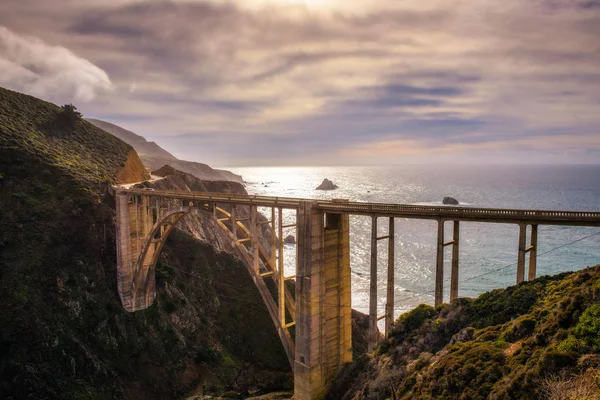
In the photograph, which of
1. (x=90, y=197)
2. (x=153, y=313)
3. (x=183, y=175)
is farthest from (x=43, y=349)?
(x=183, y=175)

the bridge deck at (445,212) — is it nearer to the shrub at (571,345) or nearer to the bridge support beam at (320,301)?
the bridge support beam at (320,301)

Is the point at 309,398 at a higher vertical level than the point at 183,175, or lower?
lower

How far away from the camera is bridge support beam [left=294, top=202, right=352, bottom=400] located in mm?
20422

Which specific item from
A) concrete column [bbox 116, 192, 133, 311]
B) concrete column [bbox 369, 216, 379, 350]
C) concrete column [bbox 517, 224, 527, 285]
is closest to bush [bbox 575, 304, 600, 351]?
concrete column [bbox 517, 224, 527, 285]

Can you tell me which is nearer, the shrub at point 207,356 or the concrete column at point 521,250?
the concrete column at point 521,250

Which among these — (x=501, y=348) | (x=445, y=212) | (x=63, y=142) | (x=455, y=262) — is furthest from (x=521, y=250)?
(x=63, y=142)

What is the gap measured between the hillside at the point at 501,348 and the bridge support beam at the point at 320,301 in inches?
115

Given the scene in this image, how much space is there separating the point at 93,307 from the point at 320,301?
21805 mm

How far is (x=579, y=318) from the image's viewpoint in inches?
420

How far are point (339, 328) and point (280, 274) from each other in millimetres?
5005

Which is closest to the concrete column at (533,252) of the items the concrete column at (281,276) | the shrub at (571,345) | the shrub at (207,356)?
the shrub at (571,345)

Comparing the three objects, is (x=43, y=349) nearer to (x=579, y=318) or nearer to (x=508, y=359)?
(x=508, y=359)

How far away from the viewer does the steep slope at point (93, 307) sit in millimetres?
26031

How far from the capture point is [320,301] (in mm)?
20953
